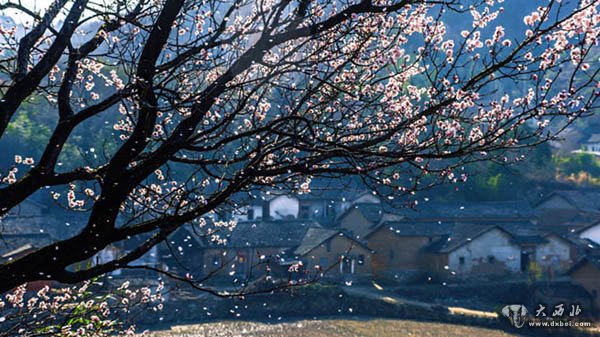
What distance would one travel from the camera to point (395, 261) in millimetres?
39031

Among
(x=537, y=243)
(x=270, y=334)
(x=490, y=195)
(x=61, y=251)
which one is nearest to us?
(x=61, y=251)

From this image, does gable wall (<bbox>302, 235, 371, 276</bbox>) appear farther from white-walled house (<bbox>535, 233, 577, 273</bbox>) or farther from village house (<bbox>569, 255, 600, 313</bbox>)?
village house (<bbox>569, 255, 600, 313</bbox>)

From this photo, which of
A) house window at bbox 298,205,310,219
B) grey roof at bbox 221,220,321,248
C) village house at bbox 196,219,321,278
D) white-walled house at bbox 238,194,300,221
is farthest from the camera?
house window at bbox 298,205,310,219

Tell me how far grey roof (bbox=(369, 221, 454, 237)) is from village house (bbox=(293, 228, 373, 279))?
79.1 inches

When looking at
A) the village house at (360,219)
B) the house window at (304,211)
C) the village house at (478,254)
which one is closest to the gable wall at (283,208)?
the house window at (304,211)

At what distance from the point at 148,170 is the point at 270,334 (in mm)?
25219

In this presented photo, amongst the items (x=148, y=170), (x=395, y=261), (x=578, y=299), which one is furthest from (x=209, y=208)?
(x=395, y=261)

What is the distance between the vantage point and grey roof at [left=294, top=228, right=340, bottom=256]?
37.8 metres

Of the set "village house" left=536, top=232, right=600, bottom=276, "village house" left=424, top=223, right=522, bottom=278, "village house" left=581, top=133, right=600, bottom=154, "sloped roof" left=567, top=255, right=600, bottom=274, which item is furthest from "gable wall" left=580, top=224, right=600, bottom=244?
"village house" left=581, top=133, right=600, bottom=154

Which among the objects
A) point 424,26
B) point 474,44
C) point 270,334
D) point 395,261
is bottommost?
point 270,334

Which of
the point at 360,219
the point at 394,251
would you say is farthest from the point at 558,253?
the point at 360,219

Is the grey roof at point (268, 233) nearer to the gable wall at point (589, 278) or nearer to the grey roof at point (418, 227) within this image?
the grey roof at point (418, 227)

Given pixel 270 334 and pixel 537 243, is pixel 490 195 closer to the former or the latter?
pixel 537 243

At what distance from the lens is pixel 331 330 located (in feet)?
95.2
